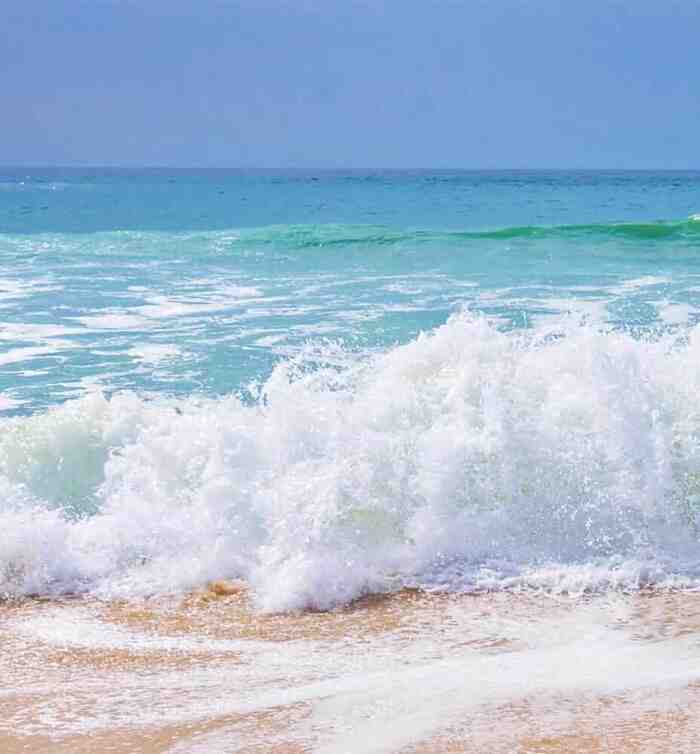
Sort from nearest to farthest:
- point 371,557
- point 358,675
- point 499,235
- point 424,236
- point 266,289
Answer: point 358,675 < point 371,557 < point 266,289 < point 499,235 < point 424,236

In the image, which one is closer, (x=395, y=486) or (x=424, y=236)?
(x=395, y=486)

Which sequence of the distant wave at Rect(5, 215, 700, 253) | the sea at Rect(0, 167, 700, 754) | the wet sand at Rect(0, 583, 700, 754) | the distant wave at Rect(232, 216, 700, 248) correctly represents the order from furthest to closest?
the distant wave at Rect(232, 216, 700, 248) < the distant wave at Rect(5, 215, 700, 253) < the sea at Rect(0, 167, 700, 754) < the wet sand at Rect(0, 583, 700, 754)

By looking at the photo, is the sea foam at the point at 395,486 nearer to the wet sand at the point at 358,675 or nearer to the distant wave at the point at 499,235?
the wet sand at the point at 358,675

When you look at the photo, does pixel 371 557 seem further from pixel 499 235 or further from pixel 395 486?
pixel 499 235

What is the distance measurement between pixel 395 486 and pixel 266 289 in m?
11.2

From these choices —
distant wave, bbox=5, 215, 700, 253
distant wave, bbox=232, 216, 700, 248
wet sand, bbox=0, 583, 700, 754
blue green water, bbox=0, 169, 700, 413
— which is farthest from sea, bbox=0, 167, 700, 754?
distant wave, bbox=232, 216, 700, 248

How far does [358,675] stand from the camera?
418cm

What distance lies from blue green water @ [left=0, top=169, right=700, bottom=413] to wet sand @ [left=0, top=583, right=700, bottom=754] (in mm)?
4382

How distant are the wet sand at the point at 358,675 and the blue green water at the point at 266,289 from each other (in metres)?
4.38

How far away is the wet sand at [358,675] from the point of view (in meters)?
→ 3.65

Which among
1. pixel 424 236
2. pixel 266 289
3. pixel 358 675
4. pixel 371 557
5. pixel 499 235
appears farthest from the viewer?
pixel 424 236

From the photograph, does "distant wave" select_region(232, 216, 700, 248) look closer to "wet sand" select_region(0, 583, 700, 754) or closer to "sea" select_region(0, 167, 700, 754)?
"sea" select_region(0, 167, 700, 754)

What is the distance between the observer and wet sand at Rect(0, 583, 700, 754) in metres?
3.65

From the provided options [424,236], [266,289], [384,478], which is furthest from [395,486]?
[424,236]
